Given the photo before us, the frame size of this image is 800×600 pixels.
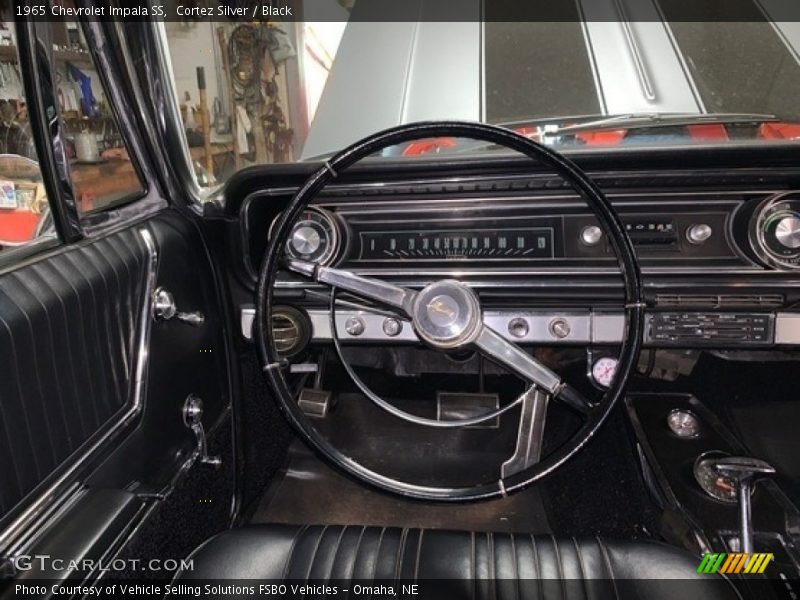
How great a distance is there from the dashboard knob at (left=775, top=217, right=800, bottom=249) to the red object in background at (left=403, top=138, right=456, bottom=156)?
751mm

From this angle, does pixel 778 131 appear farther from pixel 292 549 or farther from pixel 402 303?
pixel 292 549

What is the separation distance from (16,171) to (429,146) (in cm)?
90

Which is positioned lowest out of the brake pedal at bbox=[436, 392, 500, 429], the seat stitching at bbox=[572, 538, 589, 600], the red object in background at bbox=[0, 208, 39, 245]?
the brake pedal at bbox=[436, 392, 500, 429]

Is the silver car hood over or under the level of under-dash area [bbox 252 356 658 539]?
over

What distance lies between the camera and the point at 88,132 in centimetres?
121

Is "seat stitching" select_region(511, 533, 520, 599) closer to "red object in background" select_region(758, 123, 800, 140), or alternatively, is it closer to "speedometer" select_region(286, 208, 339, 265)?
"speedometer" select_region(286, 208, 339, 265)

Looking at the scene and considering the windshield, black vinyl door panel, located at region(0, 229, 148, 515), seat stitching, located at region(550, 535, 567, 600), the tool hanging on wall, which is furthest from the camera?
the tool hanging on wall

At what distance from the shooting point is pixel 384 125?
69.1 inches

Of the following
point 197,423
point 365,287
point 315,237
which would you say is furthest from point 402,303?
point 197,423

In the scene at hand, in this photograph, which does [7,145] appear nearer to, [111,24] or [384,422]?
[111,24]

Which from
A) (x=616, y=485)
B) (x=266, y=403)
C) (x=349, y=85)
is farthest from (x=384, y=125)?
(x=616, y=485)

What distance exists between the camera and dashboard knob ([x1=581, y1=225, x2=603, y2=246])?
137cm

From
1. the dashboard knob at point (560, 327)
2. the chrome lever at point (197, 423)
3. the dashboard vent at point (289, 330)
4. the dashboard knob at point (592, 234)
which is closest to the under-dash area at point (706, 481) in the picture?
the dashboard knob at point (560, 327)

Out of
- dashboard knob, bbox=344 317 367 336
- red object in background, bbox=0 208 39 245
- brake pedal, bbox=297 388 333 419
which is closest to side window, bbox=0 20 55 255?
red object in background, bbox=0 208 39 245
